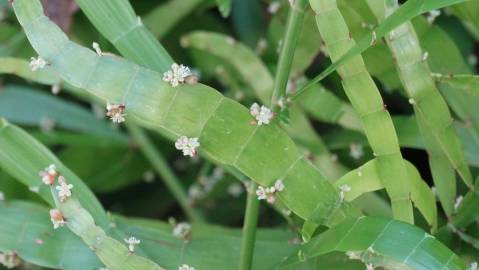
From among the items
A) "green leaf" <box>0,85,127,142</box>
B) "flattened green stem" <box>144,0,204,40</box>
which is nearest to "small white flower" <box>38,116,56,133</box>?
"green leaf" <box>0,85,127,142</box>

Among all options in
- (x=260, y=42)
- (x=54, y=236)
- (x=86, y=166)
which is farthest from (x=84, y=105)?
(x=54, y=236)

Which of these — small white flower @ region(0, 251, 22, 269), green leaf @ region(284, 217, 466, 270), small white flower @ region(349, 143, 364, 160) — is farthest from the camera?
small white flower @ region(349, 143, 364, 160)

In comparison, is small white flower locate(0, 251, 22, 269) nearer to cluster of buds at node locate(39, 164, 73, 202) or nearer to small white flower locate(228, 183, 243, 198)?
cluster of buds at node locate(39, 164, 73, 202)

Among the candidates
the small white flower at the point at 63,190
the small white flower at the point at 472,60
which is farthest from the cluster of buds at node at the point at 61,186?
the small white flower at the point at 472,60

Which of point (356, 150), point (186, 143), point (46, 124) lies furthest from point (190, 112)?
point (46, 124)

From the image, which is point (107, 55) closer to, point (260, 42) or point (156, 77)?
point (156, 77)

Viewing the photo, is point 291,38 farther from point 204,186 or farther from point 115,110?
point 204,186

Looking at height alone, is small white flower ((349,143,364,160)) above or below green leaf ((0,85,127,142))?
below
